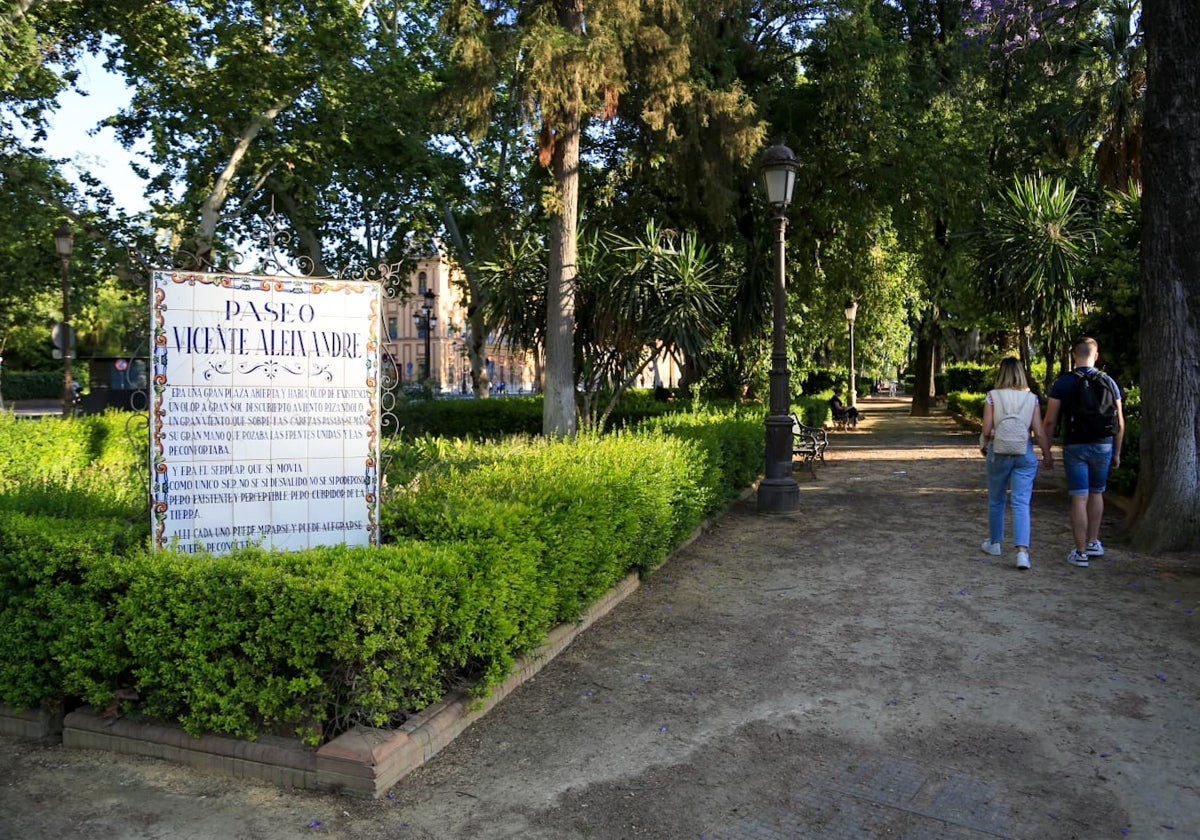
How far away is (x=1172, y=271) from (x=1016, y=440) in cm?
209

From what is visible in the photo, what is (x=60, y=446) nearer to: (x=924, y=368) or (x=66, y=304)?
(x=66, y=304)

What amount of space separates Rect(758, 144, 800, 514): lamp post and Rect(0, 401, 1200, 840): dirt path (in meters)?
3.52

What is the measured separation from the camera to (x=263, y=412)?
4688 millimetres

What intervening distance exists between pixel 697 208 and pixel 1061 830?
13072 millimetres

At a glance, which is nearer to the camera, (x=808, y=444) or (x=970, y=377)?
(x=808, y=444)

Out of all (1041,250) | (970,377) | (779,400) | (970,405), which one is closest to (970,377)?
(970,377)

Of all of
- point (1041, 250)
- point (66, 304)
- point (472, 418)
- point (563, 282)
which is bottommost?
point (472, 418)

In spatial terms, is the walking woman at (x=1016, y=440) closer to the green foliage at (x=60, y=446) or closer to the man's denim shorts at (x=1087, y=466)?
the man's denim shorts at (x=1087, y=466)

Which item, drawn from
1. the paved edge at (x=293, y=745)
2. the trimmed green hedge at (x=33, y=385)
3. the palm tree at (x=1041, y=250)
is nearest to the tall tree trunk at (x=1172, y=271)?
the palm tree at (x=1041, y=250)

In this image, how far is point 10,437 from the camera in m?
11.3

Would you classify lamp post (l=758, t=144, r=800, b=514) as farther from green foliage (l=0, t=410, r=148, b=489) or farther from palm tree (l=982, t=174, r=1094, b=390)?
green foliage (l=0, t=410, r=148, b=489)

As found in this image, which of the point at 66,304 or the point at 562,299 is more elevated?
the point at 66,304

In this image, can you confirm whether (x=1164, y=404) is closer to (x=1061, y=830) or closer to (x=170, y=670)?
(x=1061, y=830)

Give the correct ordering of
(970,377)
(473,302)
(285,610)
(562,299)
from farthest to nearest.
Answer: (970,377) < (473,302) < (562,299) < (285,610)
